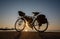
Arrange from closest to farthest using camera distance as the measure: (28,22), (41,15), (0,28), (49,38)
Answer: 1. (49,38)
2. (41,15)
3. (28,22)
4. (0,28)

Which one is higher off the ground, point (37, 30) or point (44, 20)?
point (44, 20)

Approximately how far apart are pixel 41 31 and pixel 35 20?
2.66ft

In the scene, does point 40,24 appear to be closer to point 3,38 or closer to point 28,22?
point 28,22

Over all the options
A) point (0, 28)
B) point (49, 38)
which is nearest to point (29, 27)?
point (49, 38)

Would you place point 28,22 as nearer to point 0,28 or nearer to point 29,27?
point 29,27

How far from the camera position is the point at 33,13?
33.1ft

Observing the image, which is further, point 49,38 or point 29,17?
point 29,17

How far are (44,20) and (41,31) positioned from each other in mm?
804

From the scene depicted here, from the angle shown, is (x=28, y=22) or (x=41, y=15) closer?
(x=41, y=15)

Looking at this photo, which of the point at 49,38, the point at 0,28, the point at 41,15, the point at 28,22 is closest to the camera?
the point at 49,38

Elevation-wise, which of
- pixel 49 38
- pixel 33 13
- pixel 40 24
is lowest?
pixel 49 38

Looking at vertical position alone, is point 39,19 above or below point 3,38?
above

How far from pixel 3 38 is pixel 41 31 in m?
3.33

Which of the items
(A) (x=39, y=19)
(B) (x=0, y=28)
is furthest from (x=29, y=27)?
(B) (x=0, y=28)
